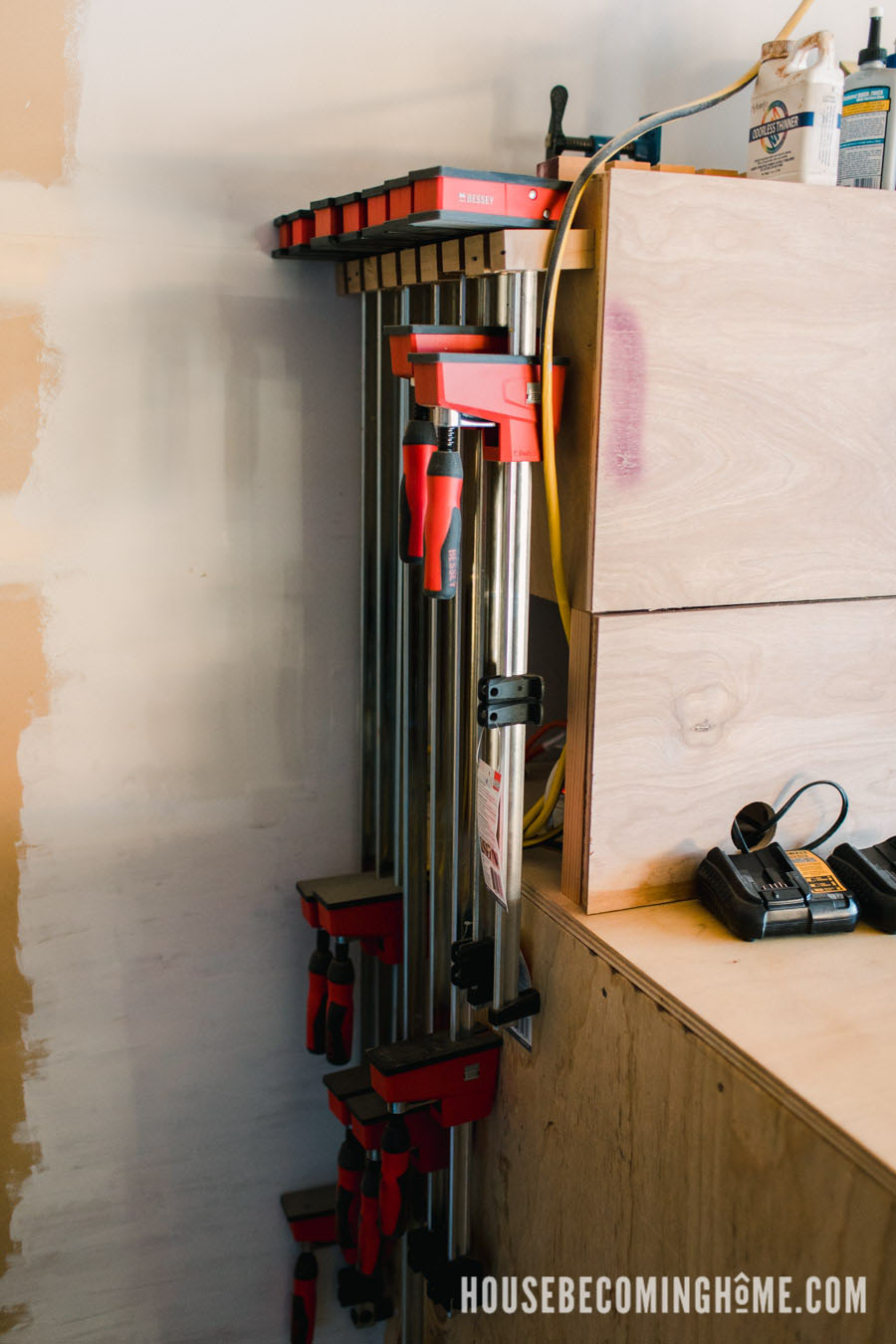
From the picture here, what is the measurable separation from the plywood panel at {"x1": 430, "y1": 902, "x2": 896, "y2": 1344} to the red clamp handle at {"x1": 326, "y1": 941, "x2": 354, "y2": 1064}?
0.22m

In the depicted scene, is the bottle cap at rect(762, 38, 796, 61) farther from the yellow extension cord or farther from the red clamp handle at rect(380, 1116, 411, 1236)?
the red clamp handle at rect(380, 1116, 411, 1236)

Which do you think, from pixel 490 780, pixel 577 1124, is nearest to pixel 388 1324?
pixel 577 1124

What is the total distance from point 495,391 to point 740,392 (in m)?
0.28

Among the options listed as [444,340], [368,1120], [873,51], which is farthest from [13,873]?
[873,51]

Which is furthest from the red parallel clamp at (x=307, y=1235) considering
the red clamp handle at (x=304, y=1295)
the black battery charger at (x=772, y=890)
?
the black battery charger at (x=772, y=890)

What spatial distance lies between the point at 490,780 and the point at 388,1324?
117cm

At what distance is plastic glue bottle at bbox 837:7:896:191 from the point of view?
1.29 m

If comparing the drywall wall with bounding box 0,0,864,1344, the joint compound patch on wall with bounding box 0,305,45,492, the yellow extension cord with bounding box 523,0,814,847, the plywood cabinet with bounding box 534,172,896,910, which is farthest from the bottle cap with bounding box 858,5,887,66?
the joint compound patch on wall with bounding box 0,305,45,492

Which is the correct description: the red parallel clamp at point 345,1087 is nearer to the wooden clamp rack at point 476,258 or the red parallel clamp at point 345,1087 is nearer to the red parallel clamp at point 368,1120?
the red parallel clamp at point 368,1120

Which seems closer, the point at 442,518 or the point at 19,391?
the point at 442,518

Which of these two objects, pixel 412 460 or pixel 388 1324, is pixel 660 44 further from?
pixel 388 1324

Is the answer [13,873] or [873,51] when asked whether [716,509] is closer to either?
[873,51]

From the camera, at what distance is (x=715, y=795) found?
1.30m

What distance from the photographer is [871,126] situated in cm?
130
